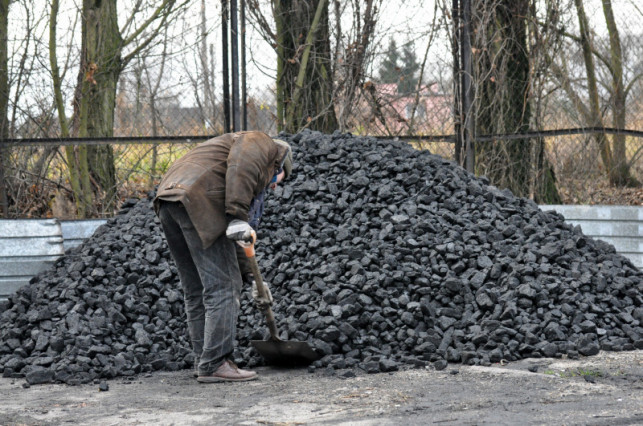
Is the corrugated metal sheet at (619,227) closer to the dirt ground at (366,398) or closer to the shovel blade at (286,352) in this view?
the dirt ground at (366,398)

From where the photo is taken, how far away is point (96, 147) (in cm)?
873

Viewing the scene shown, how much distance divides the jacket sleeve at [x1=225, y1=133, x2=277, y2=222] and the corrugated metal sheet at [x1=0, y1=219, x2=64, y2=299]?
9.59 feet

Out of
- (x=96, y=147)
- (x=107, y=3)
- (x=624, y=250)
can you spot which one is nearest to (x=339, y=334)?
(x=624, y=250)

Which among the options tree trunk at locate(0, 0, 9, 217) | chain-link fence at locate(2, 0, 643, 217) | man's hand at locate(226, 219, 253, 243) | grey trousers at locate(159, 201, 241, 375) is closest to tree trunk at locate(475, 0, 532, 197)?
chain-link fence at locate(2, 0, 643, 217)

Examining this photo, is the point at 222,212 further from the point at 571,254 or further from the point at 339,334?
the point at 571,254

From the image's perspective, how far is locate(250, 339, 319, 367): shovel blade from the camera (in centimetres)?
490

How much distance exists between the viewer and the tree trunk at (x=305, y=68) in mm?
9016

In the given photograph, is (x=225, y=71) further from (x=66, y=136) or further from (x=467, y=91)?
(x=467, y=91)

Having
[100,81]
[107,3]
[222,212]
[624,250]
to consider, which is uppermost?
[107,3]

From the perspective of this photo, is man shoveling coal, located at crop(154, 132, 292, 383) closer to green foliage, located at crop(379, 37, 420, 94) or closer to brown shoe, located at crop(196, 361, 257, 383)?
brown shoe, located at crop(196, 361, 257, 383)

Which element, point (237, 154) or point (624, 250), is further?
point (624, 250)

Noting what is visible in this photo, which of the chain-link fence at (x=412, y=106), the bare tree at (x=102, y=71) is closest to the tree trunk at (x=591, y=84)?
the chain-link fence at (x=412, y=106)

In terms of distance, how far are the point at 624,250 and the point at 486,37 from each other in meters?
3.24

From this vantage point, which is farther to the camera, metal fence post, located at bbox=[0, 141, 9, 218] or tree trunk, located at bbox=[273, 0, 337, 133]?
tree trunk, located at bbox=[273, 0, 337, 133]
